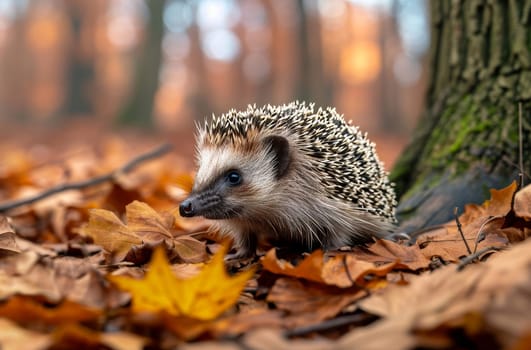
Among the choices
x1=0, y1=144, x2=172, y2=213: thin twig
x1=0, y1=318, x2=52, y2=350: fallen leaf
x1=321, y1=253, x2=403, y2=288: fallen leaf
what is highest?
x1=0, y1=144, x2=172, y2=213: thin twig

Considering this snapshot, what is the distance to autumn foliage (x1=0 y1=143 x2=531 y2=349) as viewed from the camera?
65.9 inches

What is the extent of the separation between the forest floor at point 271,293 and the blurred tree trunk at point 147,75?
14.9 metres

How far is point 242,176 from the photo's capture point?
11.7 feet

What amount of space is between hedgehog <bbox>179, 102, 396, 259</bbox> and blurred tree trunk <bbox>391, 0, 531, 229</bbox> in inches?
24.4

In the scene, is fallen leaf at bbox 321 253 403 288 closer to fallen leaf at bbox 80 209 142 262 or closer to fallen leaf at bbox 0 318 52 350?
fallen leaf at bbox 0 318 52 350

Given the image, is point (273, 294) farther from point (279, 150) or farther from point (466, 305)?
point (279, 150)

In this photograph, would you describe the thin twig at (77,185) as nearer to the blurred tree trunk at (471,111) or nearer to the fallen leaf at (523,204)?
the blurred tree trunk at (471,111)

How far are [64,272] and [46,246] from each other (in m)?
1.45

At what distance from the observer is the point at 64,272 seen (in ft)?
7.42

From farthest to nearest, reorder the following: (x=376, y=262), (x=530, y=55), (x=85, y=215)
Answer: (x=85, y=215), (x=530, y=55), (x=376, y=262)

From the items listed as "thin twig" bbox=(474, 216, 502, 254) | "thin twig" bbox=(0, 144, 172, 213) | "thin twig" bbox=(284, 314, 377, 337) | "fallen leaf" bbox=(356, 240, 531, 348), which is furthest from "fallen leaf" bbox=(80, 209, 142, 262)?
"thin twig" bbox=(474, 216, 502, 254)

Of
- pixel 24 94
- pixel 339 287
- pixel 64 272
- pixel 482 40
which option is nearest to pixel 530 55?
pixel 482 40

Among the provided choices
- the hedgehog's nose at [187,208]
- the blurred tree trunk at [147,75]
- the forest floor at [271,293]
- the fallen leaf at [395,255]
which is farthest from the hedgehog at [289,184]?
the blurred tree trunk at [147,75]

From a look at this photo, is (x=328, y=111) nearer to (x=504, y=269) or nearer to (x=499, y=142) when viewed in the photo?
(x=499, y=142)
